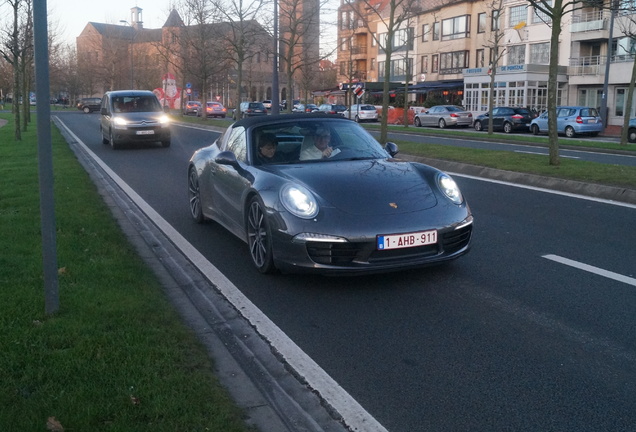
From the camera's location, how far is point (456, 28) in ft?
194

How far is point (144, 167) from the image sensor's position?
16.2m

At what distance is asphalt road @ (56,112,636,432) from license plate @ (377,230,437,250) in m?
0.40

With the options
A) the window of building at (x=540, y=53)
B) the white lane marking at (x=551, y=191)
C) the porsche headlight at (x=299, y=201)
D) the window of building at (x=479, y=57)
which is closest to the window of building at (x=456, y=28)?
the window of building at (x=479, y=57)

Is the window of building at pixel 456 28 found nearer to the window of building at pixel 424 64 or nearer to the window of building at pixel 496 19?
the window of building at pixel 424 64

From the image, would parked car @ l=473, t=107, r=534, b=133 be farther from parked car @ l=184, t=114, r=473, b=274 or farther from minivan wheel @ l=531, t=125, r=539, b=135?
parked car @ l=184, t=114, r=473, b=274

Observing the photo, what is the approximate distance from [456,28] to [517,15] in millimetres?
8621

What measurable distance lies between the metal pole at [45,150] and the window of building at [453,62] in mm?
57416

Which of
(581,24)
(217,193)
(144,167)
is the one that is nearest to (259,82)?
(581,24)

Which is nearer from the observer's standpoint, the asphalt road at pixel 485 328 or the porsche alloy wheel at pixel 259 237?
the asphalt road at pixel 485 328

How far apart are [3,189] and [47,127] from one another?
7.34 meters

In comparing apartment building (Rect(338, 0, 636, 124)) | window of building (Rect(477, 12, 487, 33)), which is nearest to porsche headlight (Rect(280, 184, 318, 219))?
apartment building (Rect(338, 0, 636, 124))

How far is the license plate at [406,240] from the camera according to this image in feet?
17.8

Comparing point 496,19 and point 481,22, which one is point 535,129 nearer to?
point 496,19

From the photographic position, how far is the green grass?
10.7 feet
